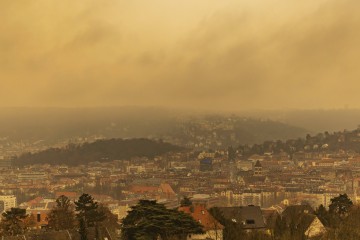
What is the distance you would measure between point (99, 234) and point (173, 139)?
106980 mm

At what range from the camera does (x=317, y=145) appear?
112 meters

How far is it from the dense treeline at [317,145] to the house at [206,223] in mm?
78934

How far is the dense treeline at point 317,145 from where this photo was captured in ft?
354

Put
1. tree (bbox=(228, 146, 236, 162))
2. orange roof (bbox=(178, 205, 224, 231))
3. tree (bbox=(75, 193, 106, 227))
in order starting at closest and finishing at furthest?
orange roof (bbox=(178, 205, 224, 231))
tree (bbox=(75, 193, 106, 227))
tree (bbox=(228, 146, 236, 162))

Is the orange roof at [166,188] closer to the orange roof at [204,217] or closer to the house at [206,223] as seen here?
the house at [206,223]

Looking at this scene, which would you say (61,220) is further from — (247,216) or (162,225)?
(162,225)

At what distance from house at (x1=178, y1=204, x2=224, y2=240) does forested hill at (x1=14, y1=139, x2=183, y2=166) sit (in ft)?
247

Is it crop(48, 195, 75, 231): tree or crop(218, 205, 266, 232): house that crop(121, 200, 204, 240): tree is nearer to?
crop(48, 195, 75, 231): tree

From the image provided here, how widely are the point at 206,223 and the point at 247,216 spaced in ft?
19.5

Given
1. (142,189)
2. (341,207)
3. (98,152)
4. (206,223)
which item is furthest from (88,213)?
(98,152)

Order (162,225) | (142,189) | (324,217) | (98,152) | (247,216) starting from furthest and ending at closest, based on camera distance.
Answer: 1. (98,152)
2. (142,189)
3. (247,216)
4. (324,217)
5. (162,225)

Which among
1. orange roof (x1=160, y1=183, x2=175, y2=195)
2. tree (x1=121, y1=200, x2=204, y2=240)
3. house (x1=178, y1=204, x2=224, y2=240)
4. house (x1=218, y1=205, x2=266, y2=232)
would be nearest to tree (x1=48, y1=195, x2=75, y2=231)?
house (x1=178, y1=204, x2=224, y2=240)

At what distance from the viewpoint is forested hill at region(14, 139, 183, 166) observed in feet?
345

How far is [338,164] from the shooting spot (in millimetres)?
93000
